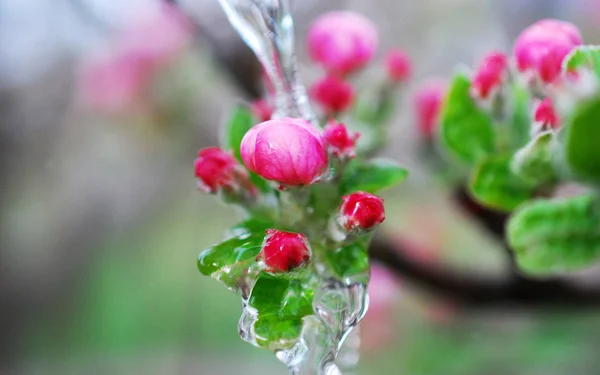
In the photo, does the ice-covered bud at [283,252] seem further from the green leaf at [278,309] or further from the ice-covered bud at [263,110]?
the ice-covered bud at [263,110]

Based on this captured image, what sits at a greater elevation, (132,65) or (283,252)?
(283,252)

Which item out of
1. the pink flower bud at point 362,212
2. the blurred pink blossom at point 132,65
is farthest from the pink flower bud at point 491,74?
the blurred pink blossom at point 132,65

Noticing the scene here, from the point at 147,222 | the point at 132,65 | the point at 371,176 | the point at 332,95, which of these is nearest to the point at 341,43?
the point at 332,95

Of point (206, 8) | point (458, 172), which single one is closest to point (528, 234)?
point (458, 172)

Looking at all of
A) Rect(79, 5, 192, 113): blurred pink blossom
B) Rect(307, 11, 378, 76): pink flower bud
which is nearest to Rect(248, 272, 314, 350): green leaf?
Rect(307, 11, 378, 76): pink flower bud

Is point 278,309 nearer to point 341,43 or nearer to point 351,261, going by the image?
point 351,261

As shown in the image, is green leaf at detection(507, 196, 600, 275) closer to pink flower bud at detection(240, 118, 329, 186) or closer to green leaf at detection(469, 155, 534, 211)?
green leaf at detection(469, 155, 534, 211)
